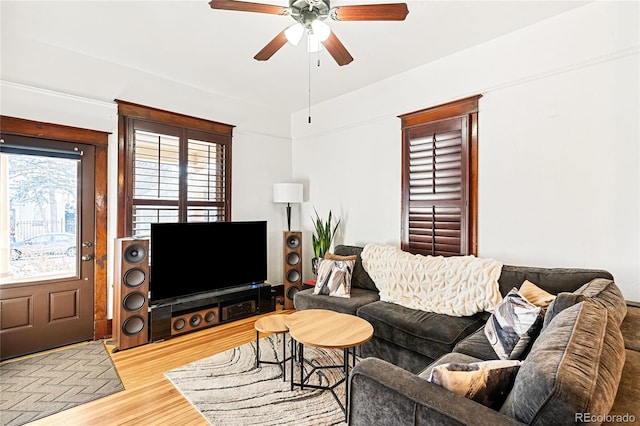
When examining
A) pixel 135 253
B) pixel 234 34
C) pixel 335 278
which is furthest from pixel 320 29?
pixel 135 253

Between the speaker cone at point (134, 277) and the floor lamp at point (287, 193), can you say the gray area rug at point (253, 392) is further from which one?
the floor lamp at point (287, 193)

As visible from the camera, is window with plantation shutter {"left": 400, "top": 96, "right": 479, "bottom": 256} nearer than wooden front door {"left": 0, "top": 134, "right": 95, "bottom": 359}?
→ No

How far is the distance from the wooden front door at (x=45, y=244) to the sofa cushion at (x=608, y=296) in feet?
13.7

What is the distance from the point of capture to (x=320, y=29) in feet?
6.75

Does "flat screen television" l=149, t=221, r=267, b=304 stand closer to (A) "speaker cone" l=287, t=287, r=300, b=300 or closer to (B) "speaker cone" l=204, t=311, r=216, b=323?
(B) "speaker cone" l=204, t=311, r=216, b=323

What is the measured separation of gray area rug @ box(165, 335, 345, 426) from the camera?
203 centimetres

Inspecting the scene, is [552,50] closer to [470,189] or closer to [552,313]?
[470,189]

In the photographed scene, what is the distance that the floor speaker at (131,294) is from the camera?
3062mm

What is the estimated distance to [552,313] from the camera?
147 cm

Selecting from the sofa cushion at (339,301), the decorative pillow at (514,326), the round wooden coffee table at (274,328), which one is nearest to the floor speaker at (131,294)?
the round wooden coffee table at (274,328)

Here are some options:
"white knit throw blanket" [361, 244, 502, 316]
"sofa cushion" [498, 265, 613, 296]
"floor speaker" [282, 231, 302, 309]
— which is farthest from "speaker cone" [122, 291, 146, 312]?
"sofa cushion" [498, 265, 613, 296]

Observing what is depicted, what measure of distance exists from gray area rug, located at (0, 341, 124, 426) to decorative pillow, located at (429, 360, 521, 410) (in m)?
2.44

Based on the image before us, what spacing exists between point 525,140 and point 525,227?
76 centimetres

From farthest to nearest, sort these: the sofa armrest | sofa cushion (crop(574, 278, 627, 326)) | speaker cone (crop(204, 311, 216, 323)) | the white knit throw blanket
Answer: speaker cone (crop(204, 311, 216, 323))
the white knit throw blanket
sofa cushion (crop(574, 278, 627, 326))
the sofa armrest
